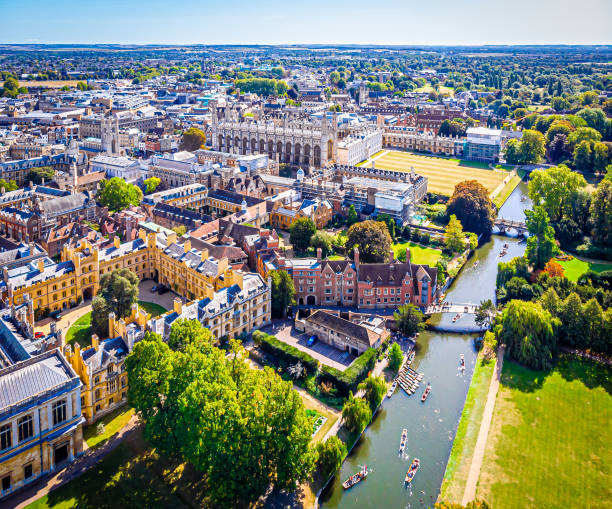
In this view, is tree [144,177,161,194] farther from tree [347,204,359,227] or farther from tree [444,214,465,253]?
tree [444,214,465,253]

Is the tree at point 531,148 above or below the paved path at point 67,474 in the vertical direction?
above

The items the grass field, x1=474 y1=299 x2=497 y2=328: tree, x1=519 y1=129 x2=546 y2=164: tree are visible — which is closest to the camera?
the grass field

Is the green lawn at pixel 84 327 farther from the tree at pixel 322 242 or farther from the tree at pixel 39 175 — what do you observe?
the tree at pixel 39 175

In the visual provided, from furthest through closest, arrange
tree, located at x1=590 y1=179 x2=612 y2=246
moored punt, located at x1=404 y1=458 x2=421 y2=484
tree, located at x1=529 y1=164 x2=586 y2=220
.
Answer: tree, located at x1=529 y1=164 x2=586 y2=220, tree, located at x1=590 y1=179 x2=612 y2=246, moored punt, located at x1=404 y1=458 x2=421 y2=484

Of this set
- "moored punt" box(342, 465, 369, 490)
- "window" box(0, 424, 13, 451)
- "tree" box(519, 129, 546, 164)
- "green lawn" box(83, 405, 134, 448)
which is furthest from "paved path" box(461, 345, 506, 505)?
"tree" box(519, 129, 546, 164)

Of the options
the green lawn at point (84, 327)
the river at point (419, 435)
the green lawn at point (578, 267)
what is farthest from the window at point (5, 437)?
the green lawn at point (578, 267)

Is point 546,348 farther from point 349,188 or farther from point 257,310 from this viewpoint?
point 349,188

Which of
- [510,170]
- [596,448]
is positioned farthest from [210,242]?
[510,170]
